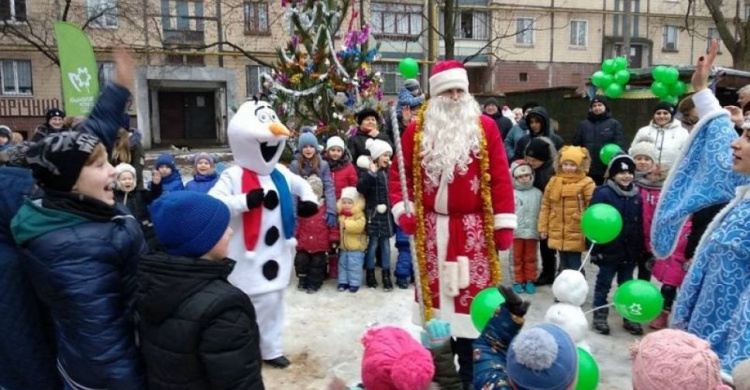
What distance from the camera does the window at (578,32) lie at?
34656 mm

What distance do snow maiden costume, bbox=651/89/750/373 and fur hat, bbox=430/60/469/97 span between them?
1257 mm

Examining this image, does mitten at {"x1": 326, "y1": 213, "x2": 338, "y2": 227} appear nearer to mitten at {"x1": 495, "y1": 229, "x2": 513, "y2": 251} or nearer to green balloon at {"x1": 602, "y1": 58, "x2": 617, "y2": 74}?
mitten at {"x1": 495, "y1": 229, "x2": 513, "y2": 251}

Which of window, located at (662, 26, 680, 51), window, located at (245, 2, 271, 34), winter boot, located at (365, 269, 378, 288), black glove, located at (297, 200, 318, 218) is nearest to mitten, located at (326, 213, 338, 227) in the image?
winter boot, located at (365, 269, 378, 288)

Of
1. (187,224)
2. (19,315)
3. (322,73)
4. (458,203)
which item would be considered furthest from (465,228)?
(322,73)

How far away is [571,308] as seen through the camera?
3.50m

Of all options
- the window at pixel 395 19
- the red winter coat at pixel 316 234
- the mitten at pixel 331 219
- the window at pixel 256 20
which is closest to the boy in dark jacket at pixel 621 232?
the mitten at pixel 331 219

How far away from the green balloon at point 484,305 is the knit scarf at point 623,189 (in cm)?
218

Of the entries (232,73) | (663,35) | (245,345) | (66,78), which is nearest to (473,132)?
(245,345)

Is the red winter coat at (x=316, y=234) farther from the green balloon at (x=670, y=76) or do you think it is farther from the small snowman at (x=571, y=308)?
the green balloon at (x=670, y=76)

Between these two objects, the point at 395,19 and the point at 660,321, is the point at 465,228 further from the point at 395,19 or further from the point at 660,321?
the point at 395,19

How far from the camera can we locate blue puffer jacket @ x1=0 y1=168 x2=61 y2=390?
254 centimetres

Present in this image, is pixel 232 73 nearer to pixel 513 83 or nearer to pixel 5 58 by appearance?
pixel 5 58

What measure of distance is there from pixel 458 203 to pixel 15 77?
1088 inches

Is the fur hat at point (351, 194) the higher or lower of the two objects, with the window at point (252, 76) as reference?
lower
